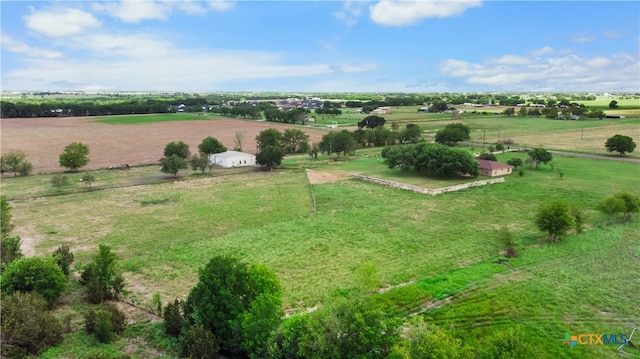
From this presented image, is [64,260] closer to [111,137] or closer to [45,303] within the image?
[45,303]

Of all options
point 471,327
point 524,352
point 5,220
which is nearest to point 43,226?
point 5,220

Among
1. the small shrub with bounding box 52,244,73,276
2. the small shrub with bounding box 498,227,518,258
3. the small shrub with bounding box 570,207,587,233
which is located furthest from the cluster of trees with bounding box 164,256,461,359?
the small shrub with bounding box 570,207,587,233

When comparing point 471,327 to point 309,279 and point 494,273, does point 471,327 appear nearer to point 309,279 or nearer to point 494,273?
point 494,273

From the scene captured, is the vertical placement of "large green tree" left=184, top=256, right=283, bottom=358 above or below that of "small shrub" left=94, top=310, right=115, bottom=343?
above

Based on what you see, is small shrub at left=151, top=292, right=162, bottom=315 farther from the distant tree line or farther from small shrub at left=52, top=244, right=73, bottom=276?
the distant tree line

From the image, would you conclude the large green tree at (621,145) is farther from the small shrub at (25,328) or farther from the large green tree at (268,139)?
the small shrub at (25,328)

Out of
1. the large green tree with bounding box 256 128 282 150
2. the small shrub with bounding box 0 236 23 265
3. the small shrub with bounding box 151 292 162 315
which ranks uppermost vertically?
the large green tree with bounding box 256 128 282 150

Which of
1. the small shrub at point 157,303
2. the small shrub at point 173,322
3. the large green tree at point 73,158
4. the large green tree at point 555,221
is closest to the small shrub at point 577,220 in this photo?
the large green tree at point 555,221

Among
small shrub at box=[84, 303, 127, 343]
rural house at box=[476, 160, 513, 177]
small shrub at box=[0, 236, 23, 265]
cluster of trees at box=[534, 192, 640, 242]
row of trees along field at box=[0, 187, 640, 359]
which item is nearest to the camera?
row of trees along field at box=[0, 187, 640, 359]
